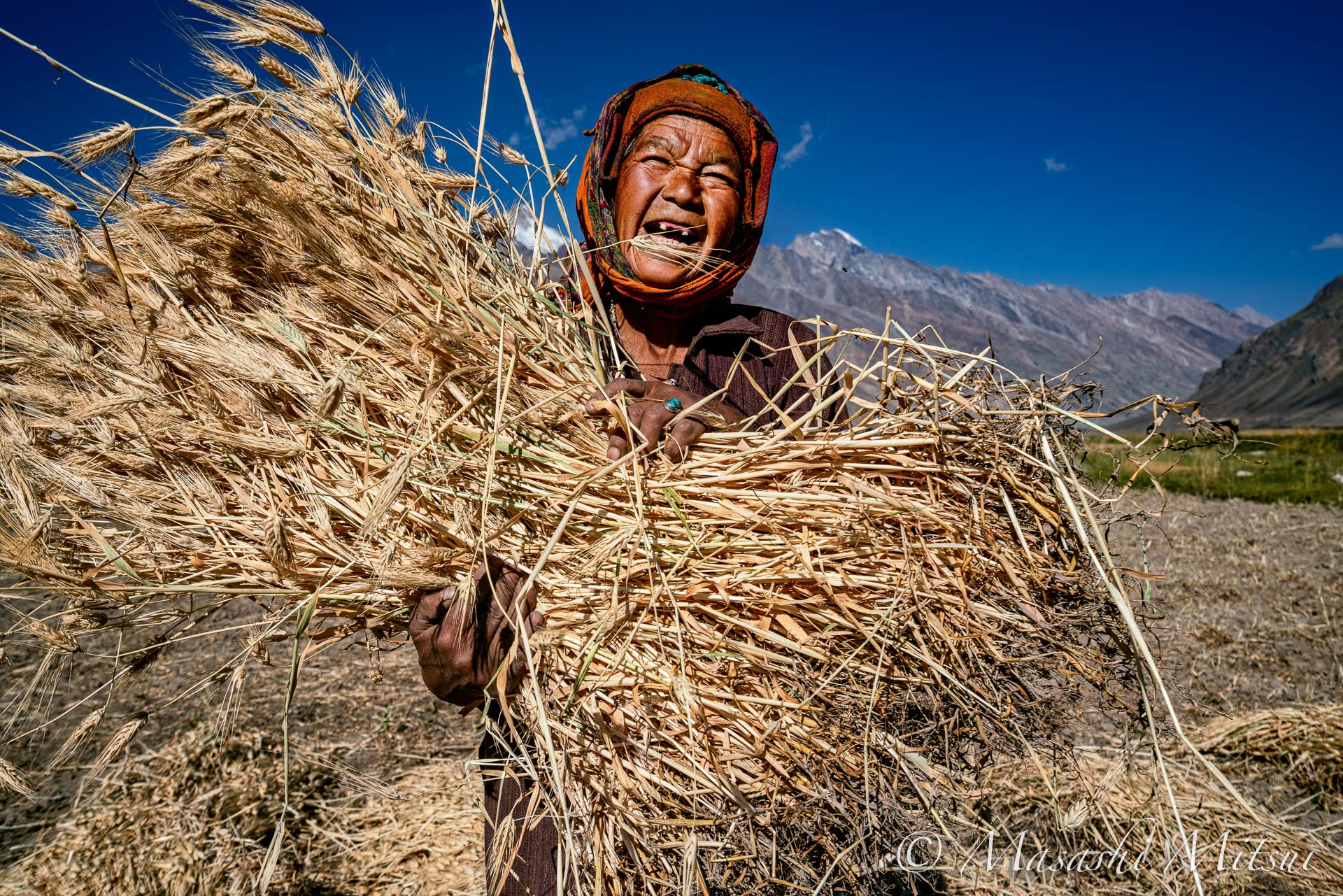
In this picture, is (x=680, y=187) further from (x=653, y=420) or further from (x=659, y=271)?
(x=653, y=420)

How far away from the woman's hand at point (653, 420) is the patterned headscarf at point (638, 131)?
0.58 metres

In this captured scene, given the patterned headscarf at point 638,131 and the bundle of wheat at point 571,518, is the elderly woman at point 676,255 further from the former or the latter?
the bundle of wheat at point 571,518

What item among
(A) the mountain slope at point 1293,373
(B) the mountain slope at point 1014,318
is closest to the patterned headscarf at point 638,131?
(A) the mountain slope at point 1293,373

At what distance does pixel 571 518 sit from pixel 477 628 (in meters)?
0.27

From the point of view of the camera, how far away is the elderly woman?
4.88ft

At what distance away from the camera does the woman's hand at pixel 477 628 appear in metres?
1.15

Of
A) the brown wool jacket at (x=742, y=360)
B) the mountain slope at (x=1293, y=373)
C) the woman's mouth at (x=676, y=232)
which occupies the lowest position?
the brown wool jacket at (x=742, y=360)

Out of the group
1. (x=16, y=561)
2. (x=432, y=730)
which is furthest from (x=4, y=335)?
(x=432, y=730)

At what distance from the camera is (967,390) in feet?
3.77

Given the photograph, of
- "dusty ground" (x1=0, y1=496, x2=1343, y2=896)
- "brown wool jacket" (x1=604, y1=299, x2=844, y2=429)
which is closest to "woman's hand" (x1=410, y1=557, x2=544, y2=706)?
"dusty ground" (x1=0, y1=496, x2=1343, y2=896)

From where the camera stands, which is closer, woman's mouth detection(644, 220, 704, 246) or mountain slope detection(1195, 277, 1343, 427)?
woman's mouth detection(644, 220, 704, 246)

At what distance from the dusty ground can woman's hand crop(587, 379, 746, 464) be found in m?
0.70

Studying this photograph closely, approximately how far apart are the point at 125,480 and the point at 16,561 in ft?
0.68

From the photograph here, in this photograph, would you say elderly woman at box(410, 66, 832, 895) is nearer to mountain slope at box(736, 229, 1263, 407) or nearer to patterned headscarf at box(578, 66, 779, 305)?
patterned headscarf at box(578, 66, 779, 305)
